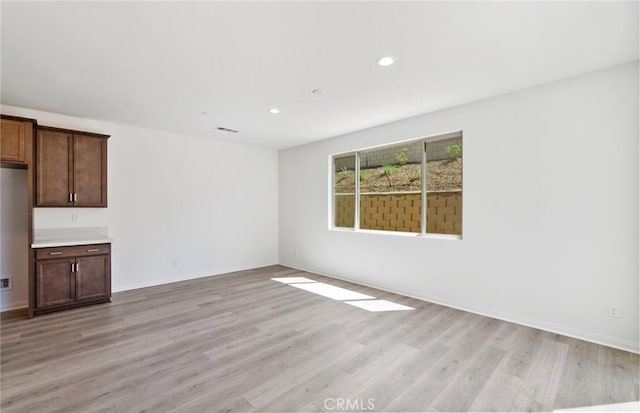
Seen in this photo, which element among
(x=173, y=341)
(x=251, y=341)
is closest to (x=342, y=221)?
(x=251, y=341)

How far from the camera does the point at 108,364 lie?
2.44m

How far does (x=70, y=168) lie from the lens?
156 inches

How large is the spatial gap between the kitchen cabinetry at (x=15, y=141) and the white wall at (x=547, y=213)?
5.01 m

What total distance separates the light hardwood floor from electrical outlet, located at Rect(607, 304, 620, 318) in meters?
0.32

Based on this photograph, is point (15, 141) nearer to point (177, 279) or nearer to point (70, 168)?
point (70, 168)

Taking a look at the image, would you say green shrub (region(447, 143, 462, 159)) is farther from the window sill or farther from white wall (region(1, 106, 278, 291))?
white wall (region(1, 106, 278, 291))

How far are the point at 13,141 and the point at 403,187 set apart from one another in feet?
17.2

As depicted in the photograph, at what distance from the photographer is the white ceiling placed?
1984 millimetres

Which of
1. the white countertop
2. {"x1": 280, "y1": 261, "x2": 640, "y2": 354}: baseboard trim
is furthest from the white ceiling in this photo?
{"x1": 280, "y1": 261, "x2": 640, "y2": 354}: baseboard trim

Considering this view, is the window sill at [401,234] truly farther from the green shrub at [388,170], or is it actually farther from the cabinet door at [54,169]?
the cabinet door at [54,169]

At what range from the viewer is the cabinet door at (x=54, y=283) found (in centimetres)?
354

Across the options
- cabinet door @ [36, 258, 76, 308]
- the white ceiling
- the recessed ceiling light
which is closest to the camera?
the white ceiling

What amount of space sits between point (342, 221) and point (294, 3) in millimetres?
4102

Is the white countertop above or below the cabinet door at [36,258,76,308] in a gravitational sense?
above
